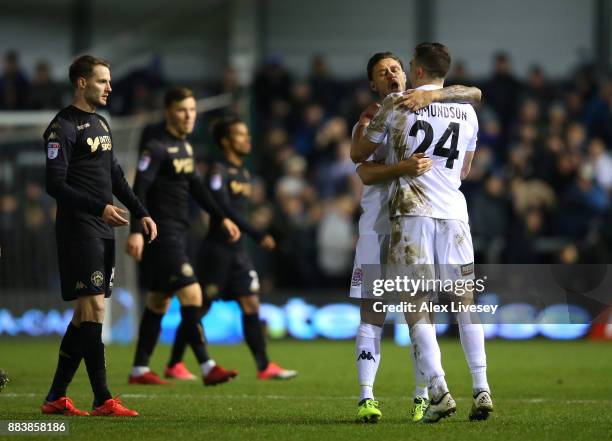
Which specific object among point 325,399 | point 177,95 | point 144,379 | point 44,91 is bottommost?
point 325,399

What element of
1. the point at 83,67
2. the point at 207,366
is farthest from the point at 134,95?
the point at 83,67

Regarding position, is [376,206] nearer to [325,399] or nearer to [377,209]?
[377,209]

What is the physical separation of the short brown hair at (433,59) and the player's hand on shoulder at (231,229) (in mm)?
3509

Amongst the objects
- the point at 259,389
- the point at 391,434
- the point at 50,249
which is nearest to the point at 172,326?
the point at 50,249

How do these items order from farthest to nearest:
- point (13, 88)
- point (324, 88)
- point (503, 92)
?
point (324, 88) → point (503, 92) → point (13, 88)

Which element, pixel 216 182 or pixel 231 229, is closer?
pixel 231 229

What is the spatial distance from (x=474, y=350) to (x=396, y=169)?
46.1 inches

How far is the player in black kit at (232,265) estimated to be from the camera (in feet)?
37.2

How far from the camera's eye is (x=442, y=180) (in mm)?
7453

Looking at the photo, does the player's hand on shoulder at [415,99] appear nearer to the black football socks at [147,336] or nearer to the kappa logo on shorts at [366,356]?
the kappa logo on shorts at [366,356]

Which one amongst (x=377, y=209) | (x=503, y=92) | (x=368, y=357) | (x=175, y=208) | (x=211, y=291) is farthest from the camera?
(x=503, y=92)

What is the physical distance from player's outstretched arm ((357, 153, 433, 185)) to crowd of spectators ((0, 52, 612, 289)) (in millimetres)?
10584

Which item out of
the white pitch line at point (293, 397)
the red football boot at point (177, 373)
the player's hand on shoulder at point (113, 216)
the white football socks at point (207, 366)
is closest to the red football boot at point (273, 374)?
the red football boot at point (177, 373)

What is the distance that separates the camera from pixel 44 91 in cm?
2031
